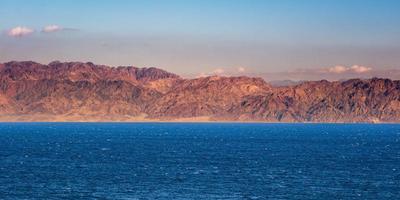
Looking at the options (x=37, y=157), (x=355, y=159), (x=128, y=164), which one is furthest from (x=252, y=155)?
(x=37, y=157)

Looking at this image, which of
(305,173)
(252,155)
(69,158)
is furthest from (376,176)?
(69,158)

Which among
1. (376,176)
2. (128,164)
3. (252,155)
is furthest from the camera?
(252,155)

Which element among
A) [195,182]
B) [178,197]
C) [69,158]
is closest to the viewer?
[178,197]

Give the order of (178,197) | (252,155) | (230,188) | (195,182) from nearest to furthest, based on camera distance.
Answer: (178,197) → (230,188) → (195,182) → (252,155)

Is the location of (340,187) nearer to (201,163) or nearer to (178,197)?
(178,197)

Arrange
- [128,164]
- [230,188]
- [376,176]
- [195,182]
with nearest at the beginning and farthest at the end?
[230,188] → [195,182] → [376,176] → [128,164]

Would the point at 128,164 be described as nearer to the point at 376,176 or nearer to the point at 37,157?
the point at 37,157

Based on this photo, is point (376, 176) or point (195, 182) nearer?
point (195, 182)

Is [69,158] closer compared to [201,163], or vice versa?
[201,163]

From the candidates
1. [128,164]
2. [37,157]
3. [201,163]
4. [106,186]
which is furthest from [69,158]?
[106,186]
